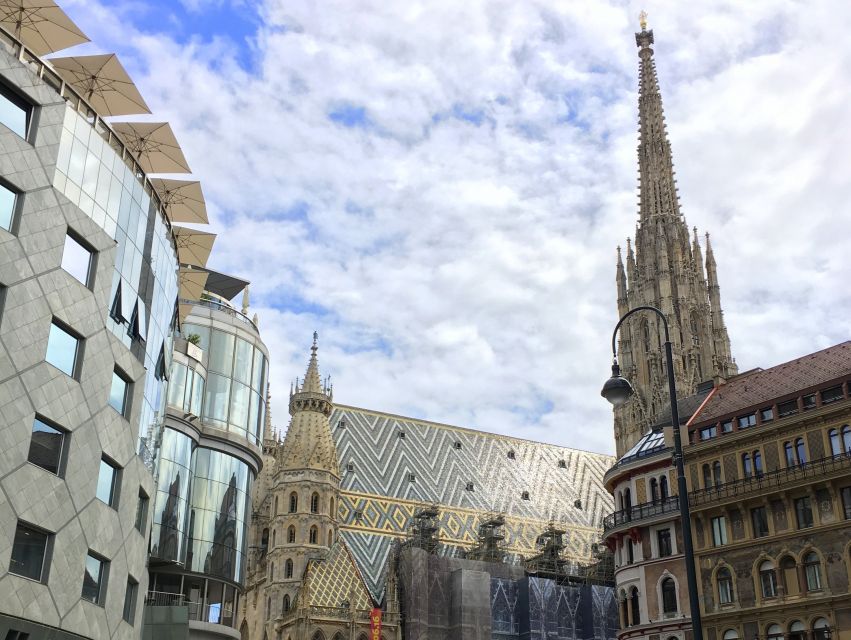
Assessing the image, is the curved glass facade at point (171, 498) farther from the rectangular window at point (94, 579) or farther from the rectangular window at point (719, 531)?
the rectangular window at point (719, 531)

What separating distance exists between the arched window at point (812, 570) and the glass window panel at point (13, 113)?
31.2 m

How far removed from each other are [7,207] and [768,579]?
30.6m

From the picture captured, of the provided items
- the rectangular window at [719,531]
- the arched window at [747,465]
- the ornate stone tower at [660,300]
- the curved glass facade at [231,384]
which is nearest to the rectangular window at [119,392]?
the curved glass facade at [231,384]

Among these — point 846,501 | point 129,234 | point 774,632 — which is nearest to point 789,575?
point 774,632

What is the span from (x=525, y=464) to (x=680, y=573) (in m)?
56.2

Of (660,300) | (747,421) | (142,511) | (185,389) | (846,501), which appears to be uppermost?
(660,300)

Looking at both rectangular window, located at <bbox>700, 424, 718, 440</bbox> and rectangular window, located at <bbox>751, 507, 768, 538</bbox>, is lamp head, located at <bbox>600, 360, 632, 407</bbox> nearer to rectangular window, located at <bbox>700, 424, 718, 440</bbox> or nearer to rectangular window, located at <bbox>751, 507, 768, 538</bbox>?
rectangular window, located at <bbox>751, 507, 768, 538</bbox>

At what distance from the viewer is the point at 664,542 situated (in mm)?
44219

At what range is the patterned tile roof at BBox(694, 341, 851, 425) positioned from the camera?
41.1 meters

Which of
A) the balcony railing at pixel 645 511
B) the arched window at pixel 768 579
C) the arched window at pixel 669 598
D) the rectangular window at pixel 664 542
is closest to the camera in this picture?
the arched window at pixel 768 579

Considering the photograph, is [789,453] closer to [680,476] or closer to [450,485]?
[680,476]

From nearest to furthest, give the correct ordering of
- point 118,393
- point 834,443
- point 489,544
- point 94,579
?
point 94,579 < point 118,393 < point 834,443 < point 489,544

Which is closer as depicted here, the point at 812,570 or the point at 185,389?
the point at 812,570

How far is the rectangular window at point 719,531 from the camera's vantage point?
1619 inches
